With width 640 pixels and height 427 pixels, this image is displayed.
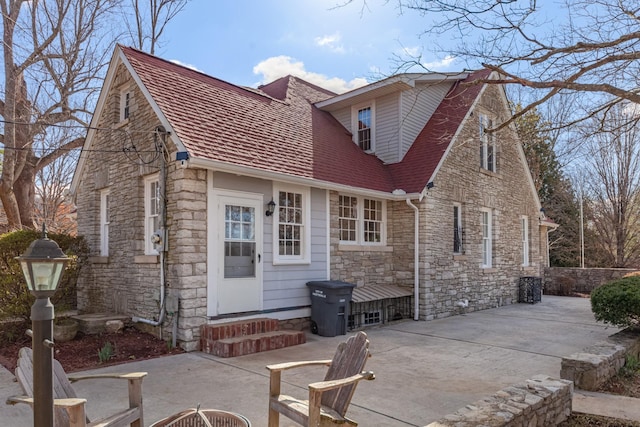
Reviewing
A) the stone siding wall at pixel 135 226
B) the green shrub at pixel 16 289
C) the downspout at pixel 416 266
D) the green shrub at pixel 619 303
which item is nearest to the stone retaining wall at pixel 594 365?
the green shrub at pixel 619 303

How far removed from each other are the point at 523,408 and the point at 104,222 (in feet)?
31.0

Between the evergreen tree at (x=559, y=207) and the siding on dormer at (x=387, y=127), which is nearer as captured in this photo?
the siding on dormer at (x=387, y=127)

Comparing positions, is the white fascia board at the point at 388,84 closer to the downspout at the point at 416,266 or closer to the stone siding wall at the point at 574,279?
the downspout at the point at 416,266

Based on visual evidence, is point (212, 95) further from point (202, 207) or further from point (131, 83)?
point (202, 207)

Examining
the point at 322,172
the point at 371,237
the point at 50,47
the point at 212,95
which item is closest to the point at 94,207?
the point at 212,95

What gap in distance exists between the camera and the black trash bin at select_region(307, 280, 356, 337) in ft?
27.8

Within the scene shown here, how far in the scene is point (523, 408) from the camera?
12.1ft

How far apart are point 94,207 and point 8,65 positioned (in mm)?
6746

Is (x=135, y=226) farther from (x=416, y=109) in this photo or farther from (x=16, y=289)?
(x=416, y=109)

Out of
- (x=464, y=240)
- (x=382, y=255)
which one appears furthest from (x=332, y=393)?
(x=464, y=240)

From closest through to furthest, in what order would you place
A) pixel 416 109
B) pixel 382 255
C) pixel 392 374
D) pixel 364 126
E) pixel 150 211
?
pixel 392 374
pixel 150 211
pixel 382 255
pixel 416 109
pixel 364 126

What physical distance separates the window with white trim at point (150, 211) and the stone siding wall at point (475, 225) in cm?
609

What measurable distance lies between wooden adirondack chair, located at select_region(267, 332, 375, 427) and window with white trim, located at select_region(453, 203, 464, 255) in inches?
357

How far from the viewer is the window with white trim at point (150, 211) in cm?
830
